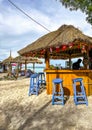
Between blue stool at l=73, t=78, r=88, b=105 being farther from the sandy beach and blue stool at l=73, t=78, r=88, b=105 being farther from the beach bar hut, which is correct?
the beach bar hut

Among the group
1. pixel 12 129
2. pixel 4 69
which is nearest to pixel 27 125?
pixel 12 129

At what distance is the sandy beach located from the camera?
8.54m

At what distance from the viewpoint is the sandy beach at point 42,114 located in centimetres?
854

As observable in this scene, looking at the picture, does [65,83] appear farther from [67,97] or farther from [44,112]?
[44,112]

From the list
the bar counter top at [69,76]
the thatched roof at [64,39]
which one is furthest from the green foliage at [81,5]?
the bar counter top at [69,76]

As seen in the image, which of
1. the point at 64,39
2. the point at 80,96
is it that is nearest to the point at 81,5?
the point at 64,39

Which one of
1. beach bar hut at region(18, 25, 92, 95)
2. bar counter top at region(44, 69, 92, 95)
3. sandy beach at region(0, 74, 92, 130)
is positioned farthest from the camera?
bar counter top at region(44, 69, 92, 95)

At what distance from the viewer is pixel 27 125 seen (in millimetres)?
8836

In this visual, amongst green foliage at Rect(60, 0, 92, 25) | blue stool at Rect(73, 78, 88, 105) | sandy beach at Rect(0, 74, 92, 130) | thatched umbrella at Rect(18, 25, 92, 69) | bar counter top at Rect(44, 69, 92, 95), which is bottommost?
sandy beach at Rect(0, 74, 92, 130)

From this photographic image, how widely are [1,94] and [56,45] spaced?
490 cm

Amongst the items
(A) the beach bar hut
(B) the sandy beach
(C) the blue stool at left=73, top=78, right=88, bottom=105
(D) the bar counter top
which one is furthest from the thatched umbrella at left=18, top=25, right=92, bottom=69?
(B) the sandy beach

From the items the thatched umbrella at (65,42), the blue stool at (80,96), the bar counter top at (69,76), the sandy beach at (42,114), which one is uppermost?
the thatched umbrella at (65,42)

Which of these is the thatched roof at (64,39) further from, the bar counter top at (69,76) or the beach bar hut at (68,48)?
the bar counter top at (69,76)

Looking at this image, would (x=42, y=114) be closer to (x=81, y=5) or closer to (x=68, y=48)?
(x=68, y=48)
